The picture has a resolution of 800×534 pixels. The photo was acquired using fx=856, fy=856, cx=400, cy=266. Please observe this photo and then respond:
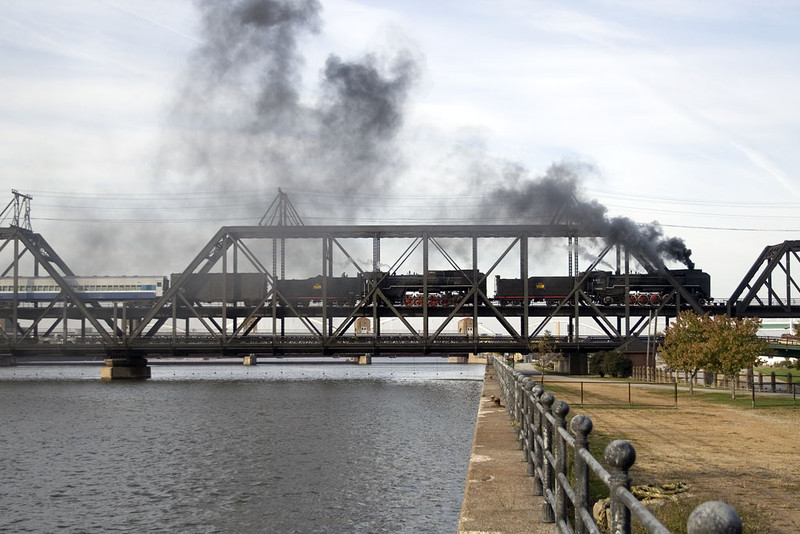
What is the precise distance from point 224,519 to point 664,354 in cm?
4151

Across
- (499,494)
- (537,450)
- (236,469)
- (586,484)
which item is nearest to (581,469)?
(586,484)

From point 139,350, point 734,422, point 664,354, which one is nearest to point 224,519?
point 734,422

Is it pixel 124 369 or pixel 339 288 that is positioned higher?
pixel 339 288

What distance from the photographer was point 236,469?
25.2 meters

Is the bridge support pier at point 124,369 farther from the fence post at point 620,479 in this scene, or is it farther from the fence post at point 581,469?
the fence post at point 620,479

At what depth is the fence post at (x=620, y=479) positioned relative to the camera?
4.96 metres

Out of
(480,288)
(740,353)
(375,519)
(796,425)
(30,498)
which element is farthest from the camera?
(480,288)

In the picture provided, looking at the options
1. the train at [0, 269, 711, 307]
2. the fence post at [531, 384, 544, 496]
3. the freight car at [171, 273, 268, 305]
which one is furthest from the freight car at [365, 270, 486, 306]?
the fence post at [531, 384, 544, 496]

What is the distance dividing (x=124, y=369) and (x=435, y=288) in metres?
37.1

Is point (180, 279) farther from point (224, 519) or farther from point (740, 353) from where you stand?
point (224, 519)

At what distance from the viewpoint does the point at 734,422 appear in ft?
93.5

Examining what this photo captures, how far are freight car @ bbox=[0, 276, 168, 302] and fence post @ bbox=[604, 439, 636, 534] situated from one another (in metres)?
102

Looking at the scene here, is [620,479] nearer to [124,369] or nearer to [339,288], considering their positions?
[339,288]

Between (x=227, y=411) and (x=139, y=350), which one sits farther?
(x=139, y=350)
